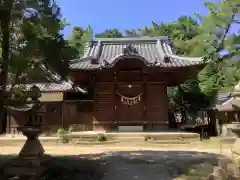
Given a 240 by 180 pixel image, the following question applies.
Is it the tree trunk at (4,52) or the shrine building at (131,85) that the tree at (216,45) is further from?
the tree trunk at (4,52)

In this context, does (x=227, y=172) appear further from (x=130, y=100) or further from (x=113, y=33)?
(x=113, y=33)

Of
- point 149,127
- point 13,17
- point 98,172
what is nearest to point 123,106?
point 149,127

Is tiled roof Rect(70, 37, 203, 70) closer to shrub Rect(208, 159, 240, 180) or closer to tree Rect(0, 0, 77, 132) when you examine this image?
tree Rect(0, 0, 77, 132)

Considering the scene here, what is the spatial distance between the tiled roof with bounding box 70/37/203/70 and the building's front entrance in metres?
1.85

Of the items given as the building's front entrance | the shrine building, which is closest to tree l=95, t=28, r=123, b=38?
the shrine building

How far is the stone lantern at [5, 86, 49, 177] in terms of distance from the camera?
320 inches

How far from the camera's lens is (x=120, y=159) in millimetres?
10336

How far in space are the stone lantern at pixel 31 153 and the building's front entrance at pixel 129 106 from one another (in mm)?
8803

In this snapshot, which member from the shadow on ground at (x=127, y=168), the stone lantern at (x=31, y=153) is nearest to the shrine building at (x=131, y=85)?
the shadow on ground at (x=127, y=168)

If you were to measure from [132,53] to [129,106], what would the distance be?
3.25 m

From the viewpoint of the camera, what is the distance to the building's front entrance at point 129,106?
17.8 meters

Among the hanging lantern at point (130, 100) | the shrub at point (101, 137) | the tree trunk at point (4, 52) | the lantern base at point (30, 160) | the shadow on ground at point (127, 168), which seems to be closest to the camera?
the tree trunk at point (4, 52)

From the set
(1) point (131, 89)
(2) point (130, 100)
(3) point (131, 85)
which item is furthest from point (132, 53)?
(2) point (130, 100)

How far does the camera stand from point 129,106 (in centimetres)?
1825
